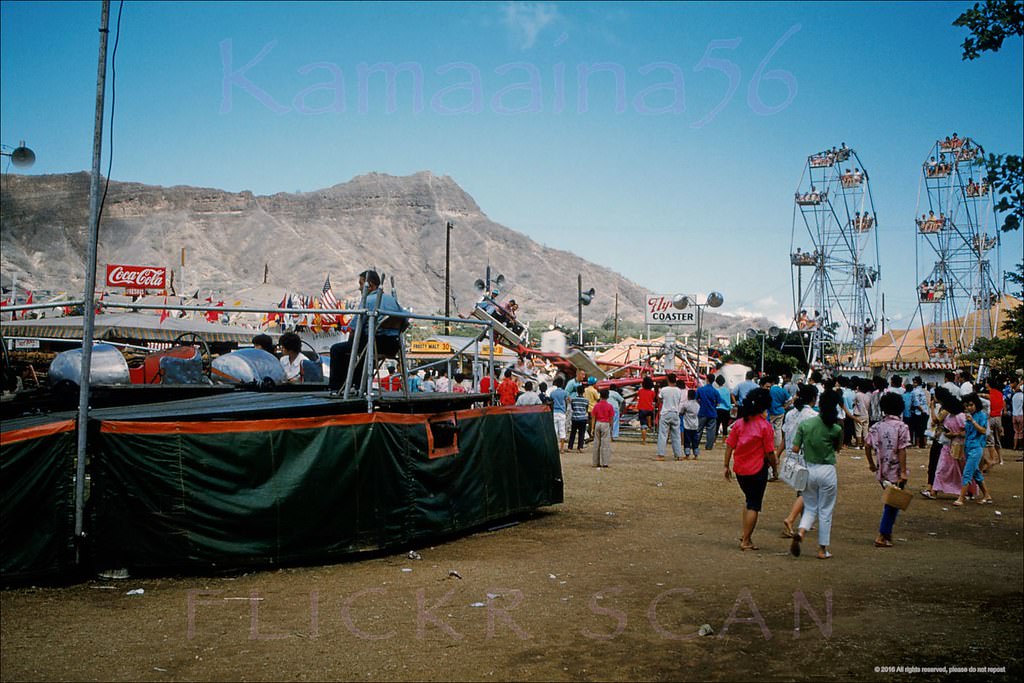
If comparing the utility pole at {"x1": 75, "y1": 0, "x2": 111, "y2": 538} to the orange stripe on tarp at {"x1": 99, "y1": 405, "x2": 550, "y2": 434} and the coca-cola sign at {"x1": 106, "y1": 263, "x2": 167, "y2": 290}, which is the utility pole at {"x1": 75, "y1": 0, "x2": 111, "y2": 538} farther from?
the coca-cola sign at {"x1": 106, "y1": 263, "x2": 167, "y2": 290}

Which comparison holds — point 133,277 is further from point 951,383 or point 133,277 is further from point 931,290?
point 931,290

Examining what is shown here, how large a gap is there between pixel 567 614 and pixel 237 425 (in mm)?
3868

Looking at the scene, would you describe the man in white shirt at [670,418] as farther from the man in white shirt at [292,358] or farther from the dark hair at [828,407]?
the dark hair at [828,407]

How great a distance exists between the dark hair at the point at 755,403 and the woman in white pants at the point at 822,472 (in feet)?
1.73

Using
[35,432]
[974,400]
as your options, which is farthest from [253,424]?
[974,400]

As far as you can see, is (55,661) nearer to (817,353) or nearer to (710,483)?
(710,483)

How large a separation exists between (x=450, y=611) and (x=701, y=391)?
48.9 feet

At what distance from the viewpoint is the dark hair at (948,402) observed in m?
12.9

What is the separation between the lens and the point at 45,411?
11.2 m

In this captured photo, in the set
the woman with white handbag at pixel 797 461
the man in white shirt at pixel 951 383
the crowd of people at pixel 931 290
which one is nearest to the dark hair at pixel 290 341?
the woman with white handbag at pixel 797 461

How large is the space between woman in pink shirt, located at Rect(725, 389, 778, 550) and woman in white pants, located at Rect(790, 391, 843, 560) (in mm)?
382

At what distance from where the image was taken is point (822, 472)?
9.65 metres

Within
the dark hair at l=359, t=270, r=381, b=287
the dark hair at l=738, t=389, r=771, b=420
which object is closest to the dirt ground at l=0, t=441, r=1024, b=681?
the dark hair at l=738, t=389, r=771, b=420

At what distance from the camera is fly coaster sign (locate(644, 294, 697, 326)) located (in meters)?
32.7
